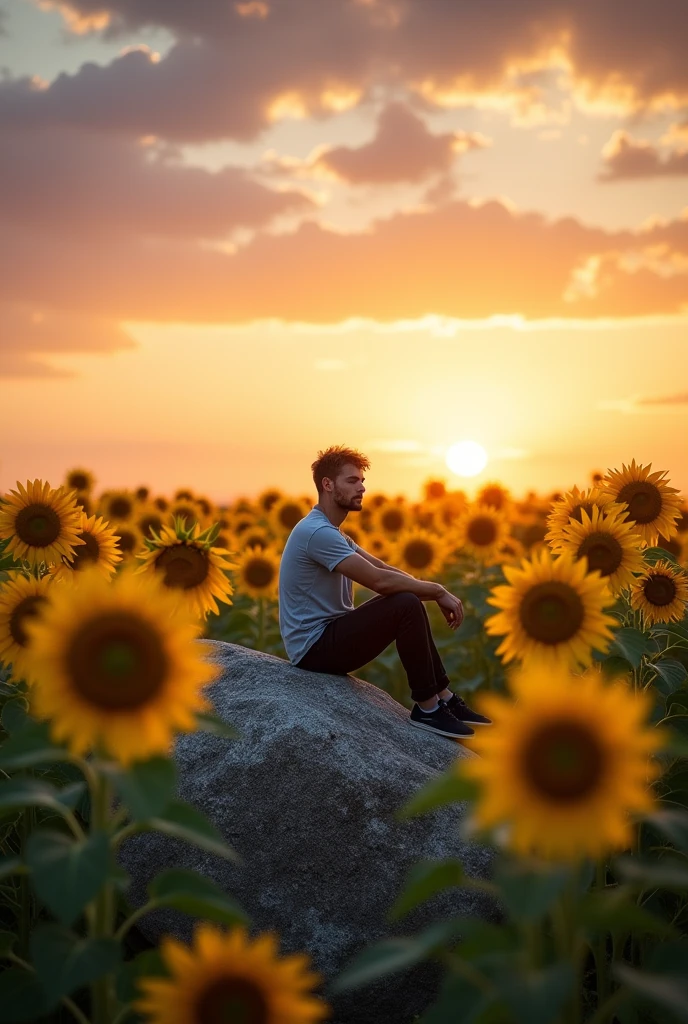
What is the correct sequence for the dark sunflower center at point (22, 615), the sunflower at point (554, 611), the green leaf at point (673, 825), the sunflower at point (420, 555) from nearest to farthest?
1. the green leaf at point (673, 825)
2. the sunflower at point (554, 611)
3. the dark sunflower center at point (22, 615)
4. the sunflower at point (420, 555)

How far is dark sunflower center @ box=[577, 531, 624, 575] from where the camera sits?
18.3 feet

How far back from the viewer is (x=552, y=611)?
3971 millimetres

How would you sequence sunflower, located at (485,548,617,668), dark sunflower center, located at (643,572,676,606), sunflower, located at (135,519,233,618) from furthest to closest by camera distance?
dark sunflower center, located at (643,572,676,606) → sunflower, located at (135,519,233,618) → sunflower, located at (485,548,617,668)

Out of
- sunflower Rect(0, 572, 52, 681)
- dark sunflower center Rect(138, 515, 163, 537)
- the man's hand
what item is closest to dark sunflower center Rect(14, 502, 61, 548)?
sunflower Rect(0, 572, 52, 681)

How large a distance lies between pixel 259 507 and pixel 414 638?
967 centimetres

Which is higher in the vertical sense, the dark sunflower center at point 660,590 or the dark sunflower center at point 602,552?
the dark sunflower center at point 602,552

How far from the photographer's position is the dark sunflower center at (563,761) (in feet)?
8.13

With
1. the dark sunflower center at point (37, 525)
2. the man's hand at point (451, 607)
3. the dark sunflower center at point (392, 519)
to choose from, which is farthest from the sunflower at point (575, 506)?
the dark sunflower center at point (392, 519)

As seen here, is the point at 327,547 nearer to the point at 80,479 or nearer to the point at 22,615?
the point at 22,615

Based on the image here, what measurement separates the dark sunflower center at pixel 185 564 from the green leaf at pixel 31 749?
1.88 m

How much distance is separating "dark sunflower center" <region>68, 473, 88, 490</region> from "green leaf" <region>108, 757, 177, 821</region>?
12.8 meters

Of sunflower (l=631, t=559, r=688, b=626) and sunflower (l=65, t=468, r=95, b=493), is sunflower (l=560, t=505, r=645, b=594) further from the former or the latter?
sunflower (l=65, t=468, r=95, b=493)

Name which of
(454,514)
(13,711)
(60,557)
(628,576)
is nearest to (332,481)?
(60,557)

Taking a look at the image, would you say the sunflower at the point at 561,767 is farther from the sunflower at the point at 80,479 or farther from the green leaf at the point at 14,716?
the sunflower at the point at 80,479
